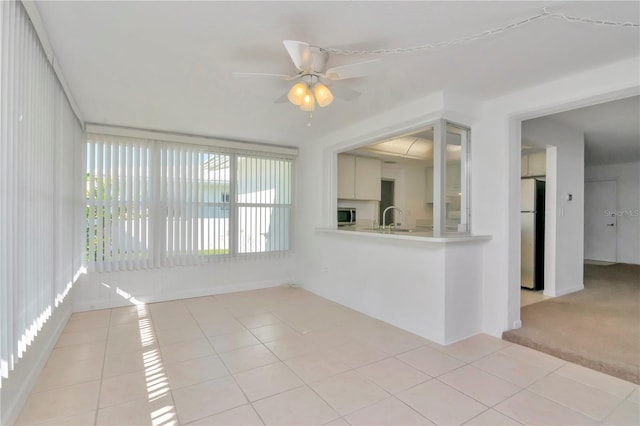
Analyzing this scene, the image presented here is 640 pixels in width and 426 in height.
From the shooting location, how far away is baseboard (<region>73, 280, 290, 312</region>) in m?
4.00

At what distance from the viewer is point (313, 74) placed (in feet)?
7.32

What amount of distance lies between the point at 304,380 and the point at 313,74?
2256 millimetres

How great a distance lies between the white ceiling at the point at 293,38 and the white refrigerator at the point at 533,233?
7.86 feet

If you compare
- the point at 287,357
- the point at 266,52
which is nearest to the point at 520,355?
the point at 287,357

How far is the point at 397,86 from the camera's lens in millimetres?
2836

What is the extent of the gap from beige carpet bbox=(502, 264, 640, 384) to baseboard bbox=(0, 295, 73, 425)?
3836 mm

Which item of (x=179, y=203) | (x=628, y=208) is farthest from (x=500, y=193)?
(x=628, y=208)

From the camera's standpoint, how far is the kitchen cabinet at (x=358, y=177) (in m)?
5.43

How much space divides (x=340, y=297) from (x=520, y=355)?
2209 mm

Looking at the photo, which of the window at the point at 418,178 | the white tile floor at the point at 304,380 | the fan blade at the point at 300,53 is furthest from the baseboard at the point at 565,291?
the fan blade at the point at 300,53

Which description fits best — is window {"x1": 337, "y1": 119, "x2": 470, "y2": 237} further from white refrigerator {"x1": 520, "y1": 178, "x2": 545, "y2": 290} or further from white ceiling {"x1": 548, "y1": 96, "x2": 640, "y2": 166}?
white ceiling {"x1": 548, "y1": 96, "x2": 640, "y2": 166}

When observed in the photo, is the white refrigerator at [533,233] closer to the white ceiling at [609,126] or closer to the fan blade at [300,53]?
the white ceiling at [609,126]

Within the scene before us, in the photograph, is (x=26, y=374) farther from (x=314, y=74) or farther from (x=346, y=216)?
(x=346, y=216)

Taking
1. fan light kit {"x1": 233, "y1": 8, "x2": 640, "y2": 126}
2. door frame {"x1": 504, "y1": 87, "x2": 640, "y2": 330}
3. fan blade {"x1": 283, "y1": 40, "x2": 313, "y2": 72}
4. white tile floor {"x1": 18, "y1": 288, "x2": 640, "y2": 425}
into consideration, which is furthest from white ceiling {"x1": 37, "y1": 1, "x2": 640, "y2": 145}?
white tile floor {"x1": 18, "y1": 288, "x2": 640, "y2": 425}
